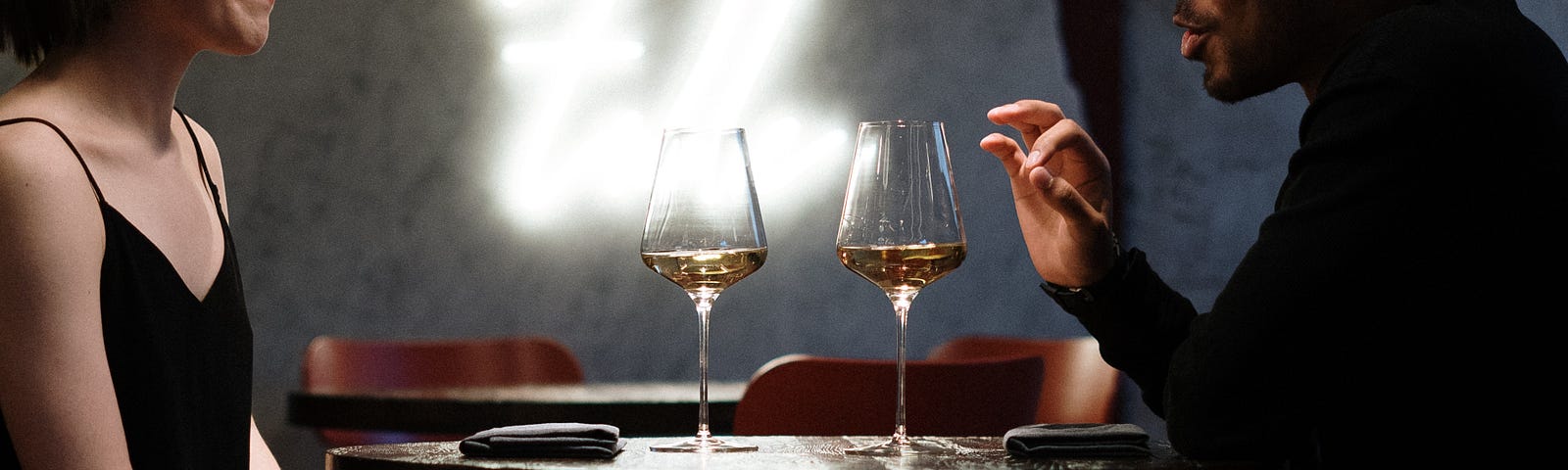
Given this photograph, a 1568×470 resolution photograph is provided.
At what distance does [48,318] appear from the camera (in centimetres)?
105

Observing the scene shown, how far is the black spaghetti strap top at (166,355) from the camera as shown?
114 centimetres

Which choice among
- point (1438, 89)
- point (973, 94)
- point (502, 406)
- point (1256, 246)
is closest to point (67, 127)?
point (1256, 246)

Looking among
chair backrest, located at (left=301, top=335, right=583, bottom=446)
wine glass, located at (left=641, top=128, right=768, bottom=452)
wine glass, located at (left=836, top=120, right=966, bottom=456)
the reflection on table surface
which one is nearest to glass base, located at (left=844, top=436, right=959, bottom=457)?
wine glass, located at (left=836, top=120, right=966, bottom=456)

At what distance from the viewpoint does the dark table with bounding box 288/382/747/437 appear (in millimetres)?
2477

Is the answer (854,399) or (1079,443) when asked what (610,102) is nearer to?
(854,399)

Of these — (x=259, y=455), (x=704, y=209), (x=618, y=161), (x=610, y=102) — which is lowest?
(x=259, y=455)

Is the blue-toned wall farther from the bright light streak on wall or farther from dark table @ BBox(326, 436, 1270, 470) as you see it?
dark table @ BBox(326, 436, 1270, 470)

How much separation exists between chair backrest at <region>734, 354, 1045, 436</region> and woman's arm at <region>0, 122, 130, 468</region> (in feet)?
3.31

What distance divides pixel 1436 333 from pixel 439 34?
354 centimetres

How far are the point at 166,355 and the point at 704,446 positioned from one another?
0.48 m

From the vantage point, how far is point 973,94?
4.40 m

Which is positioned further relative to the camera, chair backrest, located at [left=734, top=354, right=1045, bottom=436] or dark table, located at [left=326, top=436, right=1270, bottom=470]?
chair backrest, located at [left=734, top=354, right=1045, bottom=436]

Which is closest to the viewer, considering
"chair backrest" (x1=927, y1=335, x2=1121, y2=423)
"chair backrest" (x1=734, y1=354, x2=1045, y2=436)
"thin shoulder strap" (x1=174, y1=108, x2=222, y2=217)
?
"thin shoulder strap" (x1=174, y1=108, x2=222, y2=217)

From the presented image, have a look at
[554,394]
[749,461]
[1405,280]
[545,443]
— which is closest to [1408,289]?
[1405,280]
